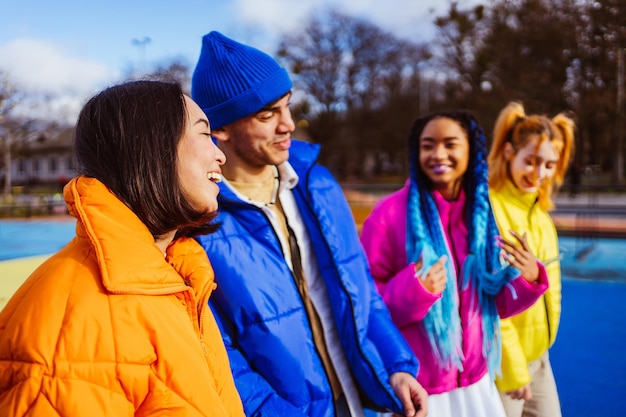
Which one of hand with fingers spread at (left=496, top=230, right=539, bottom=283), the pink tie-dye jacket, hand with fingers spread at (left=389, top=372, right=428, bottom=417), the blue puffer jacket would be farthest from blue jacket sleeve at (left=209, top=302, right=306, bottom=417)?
hand with fingers spread at (left=496, top=230, right=539, bottom=283)

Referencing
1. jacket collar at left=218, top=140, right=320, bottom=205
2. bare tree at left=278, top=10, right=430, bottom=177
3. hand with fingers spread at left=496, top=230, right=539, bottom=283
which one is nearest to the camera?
jacket collar at left=218, top=140, right=320, bottom=205

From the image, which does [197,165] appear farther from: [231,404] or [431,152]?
[431,152]

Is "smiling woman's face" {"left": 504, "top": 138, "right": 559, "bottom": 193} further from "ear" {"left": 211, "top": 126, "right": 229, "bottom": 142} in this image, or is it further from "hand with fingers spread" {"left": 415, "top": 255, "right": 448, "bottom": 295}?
"ear" {"left": 211, "top": 126, "right": 229, "bottom": 142}

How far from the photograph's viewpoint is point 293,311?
5.64 feet

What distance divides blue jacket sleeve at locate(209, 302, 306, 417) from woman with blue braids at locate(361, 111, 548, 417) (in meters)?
0.71

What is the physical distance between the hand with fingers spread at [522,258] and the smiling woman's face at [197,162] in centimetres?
142

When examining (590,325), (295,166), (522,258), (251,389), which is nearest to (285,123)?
(295,166)

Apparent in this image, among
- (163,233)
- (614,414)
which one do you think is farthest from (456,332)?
(614,414)

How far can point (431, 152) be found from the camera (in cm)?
243

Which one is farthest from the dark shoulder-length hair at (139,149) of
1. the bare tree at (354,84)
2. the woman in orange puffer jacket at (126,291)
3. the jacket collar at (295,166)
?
the bare tree at (354,84)

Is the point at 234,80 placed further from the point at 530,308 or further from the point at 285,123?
the point at 530,308

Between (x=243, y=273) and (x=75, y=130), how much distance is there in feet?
2.02

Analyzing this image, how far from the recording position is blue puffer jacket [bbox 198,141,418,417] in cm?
162

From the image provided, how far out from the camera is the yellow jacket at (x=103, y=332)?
100cm
